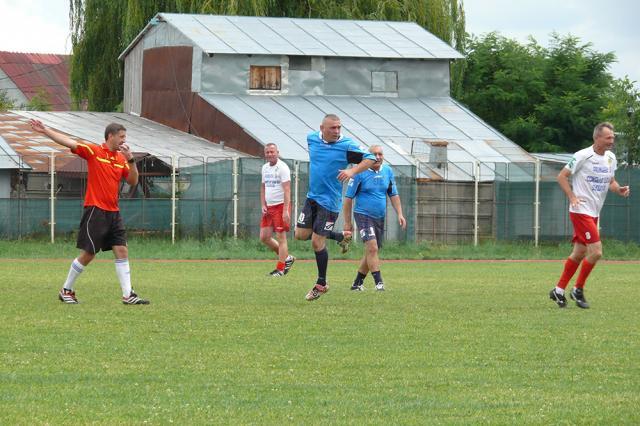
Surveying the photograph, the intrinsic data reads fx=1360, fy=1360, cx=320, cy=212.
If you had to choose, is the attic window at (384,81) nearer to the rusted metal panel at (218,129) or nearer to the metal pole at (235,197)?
the rusted metal panel at (218,129)

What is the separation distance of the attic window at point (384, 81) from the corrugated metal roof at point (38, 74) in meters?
49.3

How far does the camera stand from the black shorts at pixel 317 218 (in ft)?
52.5

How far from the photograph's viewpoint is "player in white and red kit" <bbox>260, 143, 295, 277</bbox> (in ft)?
69.8

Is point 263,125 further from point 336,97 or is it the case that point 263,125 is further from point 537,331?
point 537,331

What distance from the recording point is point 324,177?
625 inches

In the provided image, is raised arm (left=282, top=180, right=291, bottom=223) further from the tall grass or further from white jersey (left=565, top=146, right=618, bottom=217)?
the tall grass

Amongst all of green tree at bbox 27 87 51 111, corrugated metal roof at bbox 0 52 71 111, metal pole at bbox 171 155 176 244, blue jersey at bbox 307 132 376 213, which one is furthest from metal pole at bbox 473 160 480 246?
corrugated metal roof at bbox 0 52 71 111

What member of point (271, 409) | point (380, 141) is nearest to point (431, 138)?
point (380, 141)

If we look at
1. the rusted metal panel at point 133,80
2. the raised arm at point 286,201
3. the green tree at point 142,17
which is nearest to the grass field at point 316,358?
the raised arm at point 286,201

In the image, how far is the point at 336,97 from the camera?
46.3 m

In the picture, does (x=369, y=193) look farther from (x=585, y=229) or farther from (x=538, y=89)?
(x=538, y=89)

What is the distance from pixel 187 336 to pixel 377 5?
4090 centimetres

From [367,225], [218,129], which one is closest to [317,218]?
[367,225]

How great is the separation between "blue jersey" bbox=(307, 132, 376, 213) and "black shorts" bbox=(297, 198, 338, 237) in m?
0.07
